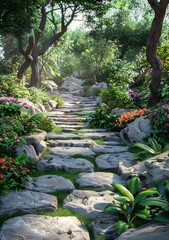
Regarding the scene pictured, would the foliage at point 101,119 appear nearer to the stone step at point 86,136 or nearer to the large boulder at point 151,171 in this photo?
the stone step at point 86,136

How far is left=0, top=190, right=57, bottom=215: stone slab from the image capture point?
3.76 m

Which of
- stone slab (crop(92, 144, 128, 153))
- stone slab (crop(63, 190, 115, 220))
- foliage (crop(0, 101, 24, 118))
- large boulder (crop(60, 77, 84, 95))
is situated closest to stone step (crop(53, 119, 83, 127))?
foliage (crop(0, 101, 24, 118))

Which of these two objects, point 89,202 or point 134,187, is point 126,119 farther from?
point 89,202

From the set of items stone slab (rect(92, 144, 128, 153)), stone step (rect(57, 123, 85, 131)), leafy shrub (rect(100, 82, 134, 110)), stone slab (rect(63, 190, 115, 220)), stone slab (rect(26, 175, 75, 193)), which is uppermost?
leafy shrub (rect(100, 82, 134, 110))

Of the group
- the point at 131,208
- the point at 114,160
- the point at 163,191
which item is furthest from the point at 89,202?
the point at 114,160

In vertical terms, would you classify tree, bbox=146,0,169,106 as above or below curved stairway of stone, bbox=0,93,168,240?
above

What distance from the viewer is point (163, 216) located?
323 centimetres

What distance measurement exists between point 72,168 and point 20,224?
2216 millimetres

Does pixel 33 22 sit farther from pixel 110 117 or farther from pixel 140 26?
pixel 140 26

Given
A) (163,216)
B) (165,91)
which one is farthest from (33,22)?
(163,216)

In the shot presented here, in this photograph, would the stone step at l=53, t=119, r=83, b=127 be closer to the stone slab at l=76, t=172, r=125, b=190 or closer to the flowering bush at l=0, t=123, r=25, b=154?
the flowering bush at l=0, t=123, r=25, b=154

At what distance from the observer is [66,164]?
18.5 feet

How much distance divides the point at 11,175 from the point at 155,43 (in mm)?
6390

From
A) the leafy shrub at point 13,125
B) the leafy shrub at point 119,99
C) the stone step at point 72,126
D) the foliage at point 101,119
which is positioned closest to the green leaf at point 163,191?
the leafy shrub at point 13,125
